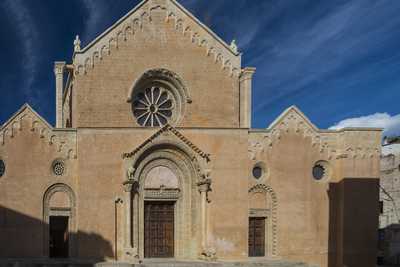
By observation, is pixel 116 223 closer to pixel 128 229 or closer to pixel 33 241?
pixel 128 229

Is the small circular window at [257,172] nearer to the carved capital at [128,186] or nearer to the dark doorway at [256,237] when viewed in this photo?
the dark doorway at [256,237]

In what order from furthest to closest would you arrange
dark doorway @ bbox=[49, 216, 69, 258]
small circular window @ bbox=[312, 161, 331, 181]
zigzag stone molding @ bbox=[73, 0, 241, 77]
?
small circular window @ bbox=[312, 161, 331, 181] → zigzag stone molding @ bbox=[73, 0, 241, 77] → dark doorway @ bbox=[49, 216, 69, 258]

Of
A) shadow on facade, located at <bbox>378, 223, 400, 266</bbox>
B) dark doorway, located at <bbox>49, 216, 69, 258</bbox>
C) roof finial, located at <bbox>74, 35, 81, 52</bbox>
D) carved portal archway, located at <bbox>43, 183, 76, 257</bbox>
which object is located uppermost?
roof finial, located at <bbox>74, 35, 81, 52</bbox>

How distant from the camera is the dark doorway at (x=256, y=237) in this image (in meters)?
23.0

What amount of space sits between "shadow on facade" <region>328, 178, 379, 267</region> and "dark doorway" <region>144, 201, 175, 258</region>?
8.48m

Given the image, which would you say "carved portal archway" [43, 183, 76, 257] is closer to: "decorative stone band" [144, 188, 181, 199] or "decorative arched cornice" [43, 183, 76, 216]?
"decorative arched cornice" [43, 183, 76, 216]

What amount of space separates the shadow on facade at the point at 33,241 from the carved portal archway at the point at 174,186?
1.60 metres

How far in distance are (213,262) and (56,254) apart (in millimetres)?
7881

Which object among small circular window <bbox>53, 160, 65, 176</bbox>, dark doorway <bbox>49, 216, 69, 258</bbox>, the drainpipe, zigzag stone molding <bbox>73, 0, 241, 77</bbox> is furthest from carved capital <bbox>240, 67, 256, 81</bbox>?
dark doorway <bbox>49, 216, 69, 258</bbox>

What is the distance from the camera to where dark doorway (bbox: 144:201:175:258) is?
22.0 metres

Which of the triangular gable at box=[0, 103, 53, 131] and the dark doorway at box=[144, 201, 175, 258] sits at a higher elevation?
the triangular gable at box=[0, 103, 53, 131]

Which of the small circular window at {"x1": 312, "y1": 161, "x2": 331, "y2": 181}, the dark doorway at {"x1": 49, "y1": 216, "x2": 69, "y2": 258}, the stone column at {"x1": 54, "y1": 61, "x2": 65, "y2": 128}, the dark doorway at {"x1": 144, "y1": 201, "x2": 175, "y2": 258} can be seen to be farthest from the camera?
the stone column at {"x1": 54, "y1": 61, "x2": 65, "y2": 128}

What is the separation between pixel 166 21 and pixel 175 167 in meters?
7.66

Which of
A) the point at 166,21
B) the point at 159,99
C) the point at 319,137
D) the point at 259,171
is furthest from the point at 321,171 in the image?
the point at 166,21
